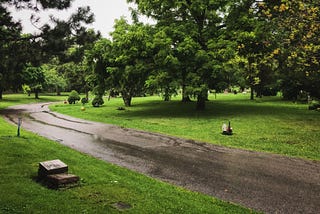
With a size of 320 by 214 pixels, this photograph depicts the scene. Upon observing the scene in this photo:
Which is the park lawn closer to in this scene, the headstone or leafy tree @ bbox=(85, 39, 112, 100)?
the headstone

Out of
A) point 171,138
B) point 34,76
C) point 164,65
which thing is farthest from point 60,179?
point 34,76

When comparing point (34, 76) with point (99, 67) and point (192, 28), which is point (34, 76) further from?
point (192, 28)

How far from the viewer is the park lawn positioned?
609 cm

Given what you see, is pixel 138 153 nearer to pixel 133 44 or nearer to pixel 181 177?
pixel 181 177

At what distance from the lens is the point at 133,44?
2442 centimetres

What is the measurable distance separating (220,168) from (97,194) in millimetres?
4641

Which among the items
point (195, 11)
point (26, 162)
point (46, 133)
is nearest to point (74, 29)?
point (26, 162)

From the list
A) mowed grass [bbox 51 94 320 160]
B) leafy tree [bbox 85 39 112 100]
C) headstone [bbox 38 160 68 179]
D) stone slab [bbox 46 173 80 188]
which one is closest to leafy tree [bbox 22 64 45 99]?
leafy tree [bbox 85 39 112 100]

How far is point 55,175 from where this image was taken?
747cm

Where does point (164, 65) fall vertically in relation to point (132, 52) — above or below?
below

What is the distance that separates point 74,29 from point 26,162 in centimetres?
457

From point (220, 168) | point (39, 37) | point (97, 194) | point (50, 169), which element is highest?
point (39, 37)

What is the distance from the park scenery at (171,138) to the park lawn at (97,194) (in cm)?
2

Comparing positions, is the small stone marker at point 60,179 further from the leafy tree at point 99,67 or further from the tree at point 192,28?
the leafy tree at point 99,67
